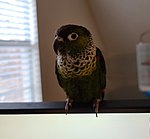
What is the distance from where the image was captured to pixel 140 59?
9.50ft

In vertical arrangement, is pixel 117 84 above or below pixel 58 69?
below

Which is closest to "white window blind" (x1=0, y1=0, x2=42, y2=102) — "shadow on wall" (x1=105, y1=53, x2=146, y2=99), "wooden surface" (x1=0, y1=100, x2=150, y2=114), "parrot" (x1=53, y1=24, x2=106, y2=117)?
"parrot" (x1=53, y1=24, x2=106, y2=117)

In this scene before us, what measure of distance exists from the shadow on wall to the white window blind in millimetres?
1425

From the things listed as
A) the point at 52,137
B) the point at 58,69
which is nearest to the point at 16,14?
the point at 58,69

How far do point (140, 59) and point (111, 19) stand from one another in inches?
20.6

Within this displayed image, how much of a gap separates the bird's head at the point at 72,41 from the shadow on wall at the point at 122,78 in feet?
6.79

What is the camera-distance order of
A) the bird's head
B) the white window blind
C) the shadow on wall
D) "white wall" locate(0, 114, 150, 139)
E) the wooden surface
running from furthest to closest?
the shadow on wall, the white window blind, the bird's head, "white wall" locate(0, 114, 150, 139), the wooden surface

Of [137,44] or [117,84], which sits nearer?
[137,44]

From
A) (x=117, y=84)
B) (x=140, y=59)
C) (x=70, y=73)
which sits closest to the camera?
(x=70, y=73)

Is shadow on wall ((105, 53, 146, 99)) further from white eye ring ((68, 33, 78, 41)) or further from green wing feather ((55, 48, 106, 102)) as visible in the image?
white eye ring ((68, 33, 78, 41))

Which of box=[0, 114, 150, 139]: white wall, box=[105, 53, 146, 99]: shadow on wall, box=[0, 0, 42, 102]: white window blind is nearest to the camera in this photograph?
box=[0, 114, 150, 139]: white wall

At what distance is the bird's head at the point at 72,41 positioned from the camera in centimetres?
101

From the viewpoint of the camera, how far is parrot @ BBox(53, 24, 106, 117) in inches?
40.7

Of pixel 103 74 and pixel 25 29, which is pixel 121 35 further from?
pixel 103 74
